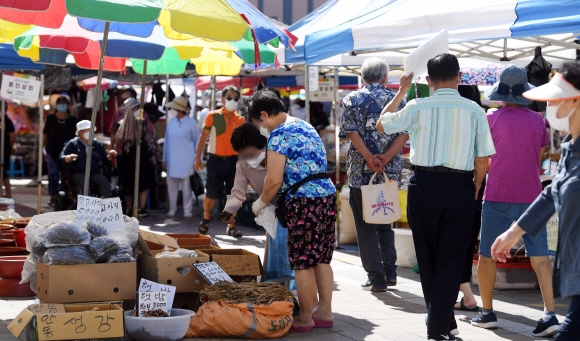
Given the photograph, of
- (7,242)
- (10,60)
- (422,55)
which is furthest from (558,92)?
(10,60)

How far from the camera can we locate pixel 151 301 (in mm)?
5902

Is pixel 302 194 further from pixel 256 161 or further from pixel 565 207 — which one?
pixel 565 207

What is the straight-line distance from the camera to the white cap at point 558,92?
393cm

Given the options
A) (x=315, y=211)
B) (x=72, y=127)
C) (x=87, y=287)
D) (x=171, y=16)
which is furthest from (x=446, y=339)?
(x=72, y=127)

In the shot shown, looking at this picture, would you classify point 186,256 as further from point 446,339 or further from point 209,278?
point 446,339

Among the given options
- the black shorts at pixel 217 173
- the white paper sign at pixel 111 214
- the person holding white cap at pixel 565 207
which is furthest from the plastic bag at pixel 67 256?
the black shorts at pixel 217 173

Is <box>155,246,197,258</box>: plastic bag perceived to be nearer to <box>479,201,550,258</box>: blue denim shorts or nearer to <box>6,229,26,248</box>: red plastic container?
<box>479,201,550,258</box>: blue denim shorts

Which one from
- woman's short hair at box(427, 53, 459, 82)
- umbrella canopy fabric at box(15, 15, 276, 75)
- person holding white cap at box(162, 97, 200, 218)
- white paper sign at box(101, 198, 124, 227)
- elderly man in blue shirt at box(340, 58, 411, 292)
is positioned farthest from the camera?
person holding white cap at box(162, 97, 200, 218)

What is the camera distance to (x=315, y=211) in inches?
Result: 245

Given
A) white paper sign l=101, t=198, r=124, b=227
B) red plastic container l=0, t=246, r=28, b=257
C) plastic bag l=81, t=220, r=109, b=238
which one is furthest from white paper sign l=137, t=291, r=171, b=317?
red plastic container l=0, t=246, r=28, b=257

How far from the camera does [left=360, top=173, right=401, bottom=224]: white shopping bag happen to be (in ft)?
24.3

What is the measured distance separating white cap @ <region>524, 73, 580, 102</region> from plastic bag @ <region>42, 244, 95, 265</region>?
3358 millimetres

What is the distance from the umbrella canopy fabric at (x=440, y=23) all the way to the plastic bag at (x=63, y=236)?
3.30 metres

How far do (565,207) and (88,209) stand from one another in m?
3.83
